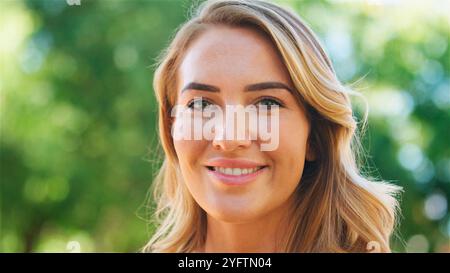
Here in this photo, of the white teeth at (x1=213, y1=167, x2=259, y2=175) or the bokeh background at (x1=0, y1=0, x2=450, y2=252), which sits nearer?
the white teeth at (x1=213, y1=167, x2=259, y2=175)

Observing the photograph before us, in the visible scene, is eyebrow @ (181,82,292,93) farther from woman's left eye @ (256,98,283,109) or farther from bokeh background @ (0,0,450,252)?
bokeh background @ (0,0,450,252)

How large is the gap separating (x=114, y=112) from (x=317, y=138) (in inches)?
92.7

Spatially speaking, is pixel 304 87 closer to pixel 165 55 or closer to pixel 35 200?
pixel 165 55

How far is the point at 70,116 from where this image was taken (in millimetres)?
3432

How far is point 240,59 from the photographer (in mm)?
1147

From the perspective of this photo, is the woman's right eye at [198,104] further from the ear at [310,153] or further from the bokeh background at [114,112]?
the bokeh background at [114,112]

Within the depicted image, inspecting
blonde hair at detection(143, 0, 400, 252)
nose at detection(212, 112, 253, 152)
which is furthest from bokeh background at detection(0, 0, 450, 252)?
nose at detection(212, 112, 253, 152)

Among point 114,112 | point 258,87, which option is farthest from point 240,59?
point 114,112

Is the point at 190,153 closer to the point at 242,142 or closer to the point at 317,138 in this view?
the point at 242,142

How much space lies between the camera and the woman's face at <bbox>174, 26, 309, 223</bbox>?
115cm

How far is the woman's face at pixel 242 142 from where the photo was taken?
3.76ft

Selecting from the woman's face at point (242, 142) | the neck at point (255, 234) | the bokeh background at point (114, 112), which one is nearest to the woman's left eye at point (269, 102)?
the woman's face at point (242, 142)
